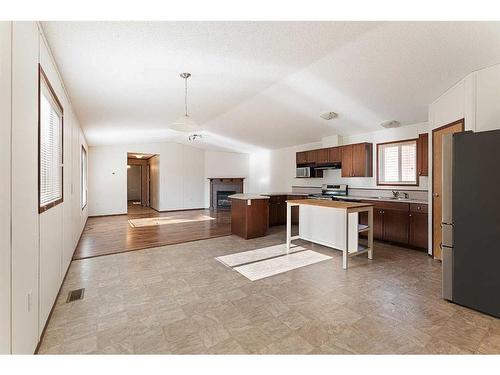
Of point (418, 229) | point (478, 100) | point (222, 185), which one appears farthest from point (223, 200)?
point (478, 100)

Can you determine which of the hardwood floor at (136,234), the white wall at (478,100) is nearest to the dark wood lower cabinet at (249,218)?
the hardwood floor at (136,234)

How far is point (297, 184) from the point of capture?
7559 millimetres

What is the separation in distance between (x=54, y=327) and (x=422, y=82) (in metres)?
4.89

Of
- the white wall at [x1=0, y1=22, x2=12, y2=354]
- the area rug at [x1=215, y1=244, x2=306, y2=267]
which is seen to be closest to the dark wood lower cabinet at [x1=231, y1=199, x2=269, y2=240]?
the area rug at [x1=215, y1=244, x2=306, y2=267]

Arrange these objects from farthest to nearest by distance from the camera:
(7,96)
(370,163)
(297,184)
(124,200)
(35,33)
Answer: (124,200) < (297,184) < (370,163) < (35,33) < (7,96)

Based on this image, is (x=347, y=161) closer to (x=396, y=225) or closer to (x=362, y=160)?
(x=362, y=160)

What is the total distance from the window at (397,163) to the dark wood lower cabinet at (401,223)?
80 cm

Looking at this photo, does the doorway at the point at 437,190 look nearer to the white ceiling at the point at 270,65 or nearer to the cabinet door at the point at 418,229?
the cabinet door at the point at 418,229

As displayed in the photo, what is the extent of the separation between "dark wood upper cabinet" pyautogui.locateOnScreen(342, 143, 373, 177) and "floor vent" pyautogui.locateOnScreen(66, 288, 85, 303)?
208 inches

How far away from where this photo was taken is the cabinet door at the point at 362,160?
530 cm

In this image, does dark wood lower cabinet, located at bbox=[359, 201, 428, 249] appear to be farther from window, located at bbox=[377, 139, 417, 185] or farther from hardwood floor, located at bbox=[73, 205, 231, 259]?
hardwood floor, located at bbox=[73, 205, 231, 259]

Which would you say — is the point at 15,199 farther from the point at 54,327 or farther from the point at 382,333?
the point at 382,333
